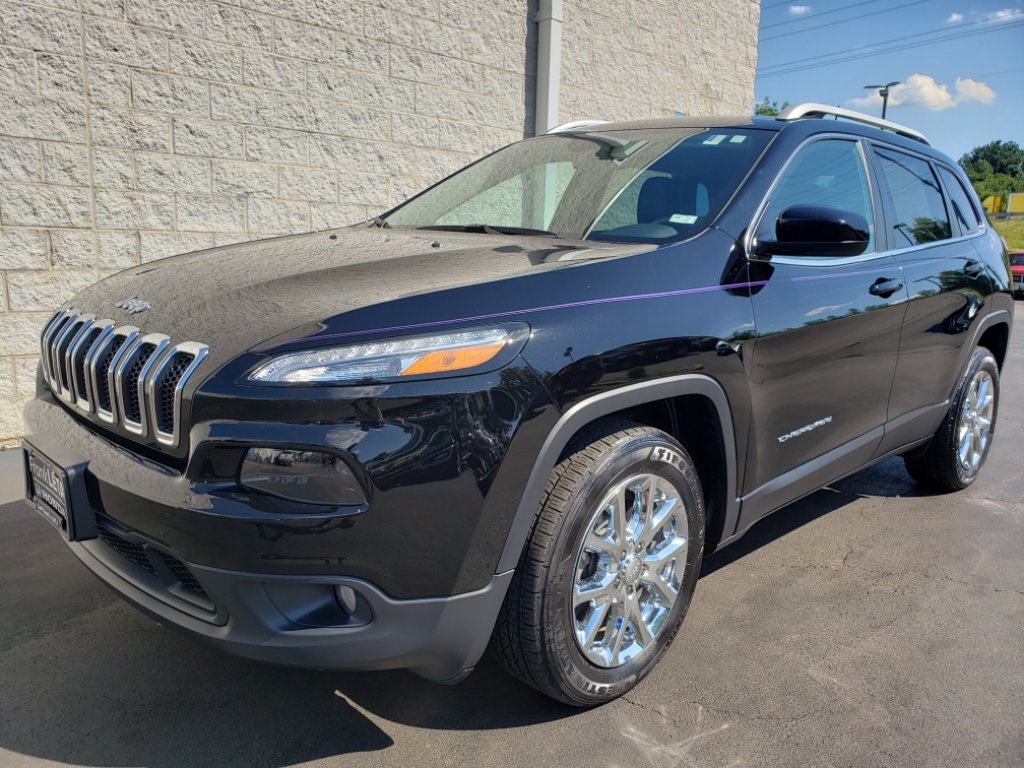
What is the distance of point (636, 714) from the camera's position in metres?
2.57

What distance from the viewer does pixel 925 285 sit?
3.82 meters

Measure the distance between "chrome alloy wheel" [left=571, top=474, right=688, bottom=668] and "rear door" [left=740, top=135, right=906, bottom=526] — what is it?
41 centimetres

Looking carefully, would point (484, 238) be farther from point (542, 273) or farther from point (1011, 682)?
point (1011, 682)

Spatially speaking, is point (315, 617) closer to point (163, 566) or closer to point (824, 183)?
point (163, 566)

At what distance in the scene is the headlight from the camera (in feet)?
6.50

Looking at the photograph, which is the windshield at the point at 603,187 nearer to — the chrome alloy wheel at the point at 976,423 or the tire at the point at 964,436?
the tire at the point at 964,436

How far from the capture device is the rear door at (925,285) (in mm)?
3746

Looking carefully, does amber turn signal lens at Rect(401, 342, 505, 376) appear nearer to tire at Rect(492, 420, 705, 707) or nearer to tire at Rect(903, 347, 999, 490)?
tire at Rect(492, 420, 705, 707)

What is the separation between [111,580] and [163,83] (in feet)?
13.4

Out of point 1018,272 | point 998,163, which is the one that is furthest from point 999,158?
point 1018,272

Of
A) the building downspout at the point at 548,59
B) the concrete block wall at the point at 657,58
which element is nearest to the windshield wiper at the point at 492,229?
the building downspout at the point at 548,59

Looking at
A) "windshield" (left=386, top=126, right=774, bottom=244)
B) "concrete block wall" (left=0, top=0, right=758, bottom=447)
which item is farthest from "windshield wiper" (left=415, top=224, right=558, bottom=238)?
"concrete block wall" (left=0, top=0, right=758, bottom=447)

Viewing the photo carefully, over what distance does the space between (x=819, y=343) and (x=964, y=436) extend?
2.05 m

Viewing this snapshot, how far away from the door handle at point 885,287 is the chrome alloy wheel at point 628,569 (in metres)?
1.41
